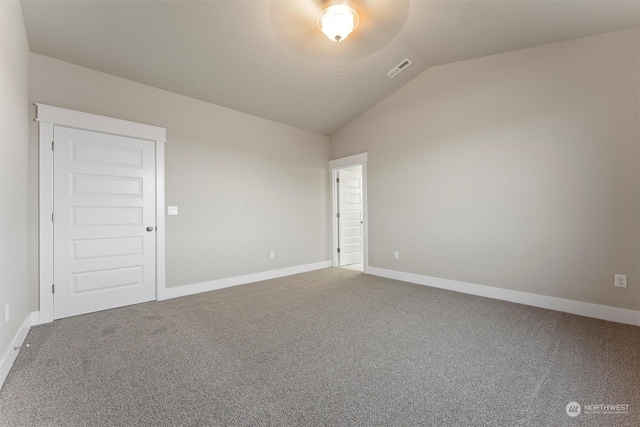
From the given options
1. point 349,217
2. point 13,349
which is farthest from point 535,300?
point 13,349

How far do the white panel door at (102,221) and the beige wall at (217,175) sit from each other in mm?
205

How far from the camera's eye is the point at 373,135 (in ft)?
15.7

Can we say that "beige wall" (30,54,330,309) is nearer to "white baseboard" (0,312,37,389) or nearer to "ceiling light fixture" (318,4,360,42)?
"white baseboard" (0,312,37,389)

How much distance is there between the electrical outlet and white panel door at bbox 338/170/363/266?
3.81m

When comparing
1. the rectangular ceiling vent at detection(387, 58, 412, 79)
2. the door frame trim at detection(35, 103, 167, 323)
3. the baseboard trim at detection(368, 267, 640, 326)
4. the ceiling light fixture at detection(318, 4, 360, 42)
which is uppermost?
the rectangular ceiling vent at detection(387, 58, 412, 79)

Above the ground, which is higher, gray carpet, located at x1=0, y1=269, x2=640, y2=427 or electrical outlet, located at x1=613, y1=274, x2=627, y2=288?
electrical outlet, located at x1=613, y1=274, x2=627, y2=288

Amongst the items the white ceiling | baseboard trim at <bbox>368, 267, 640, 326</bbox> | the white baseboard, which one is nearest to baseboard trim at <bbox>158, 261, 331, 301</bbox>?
the white baseboard

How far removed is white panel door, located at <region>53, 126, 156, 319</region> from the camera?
2871 mm

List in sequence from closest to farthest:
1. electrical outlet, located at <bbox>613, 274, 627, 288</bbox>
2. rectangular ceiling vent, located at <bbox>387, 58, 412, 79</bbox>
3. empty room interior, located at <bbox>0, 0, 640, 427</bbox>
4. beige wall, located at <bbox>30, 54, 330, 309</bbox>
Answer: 1. empty room interior, located at <bbox>0, 0, 640, 427</bbox>
2. electrical outlet, located at <bbox>613, 274, 627, 288</bbox>
3. beige wall, located at <bbox>30, 54, 330, 309</bbox>
4. rectangular ceiling vent, located at <bbox>387, 58, 412, 79</bbox>

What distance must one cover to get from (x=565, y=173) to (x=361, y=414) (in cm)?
324

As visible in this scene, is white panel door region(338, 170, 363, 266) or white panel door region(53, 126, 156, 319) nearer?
white panel door region(53, 126, 156, 319)

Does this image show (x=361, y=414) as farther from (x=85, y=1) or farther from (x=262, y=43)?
(x=85, y=1)

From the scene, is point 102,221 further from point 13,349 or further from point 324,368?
point 324,368

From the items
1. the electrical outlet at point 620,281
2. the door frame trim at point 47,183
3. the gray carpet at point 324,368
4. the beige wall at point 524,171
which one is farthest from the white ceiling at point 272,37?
the gray carpet at point 324,368
